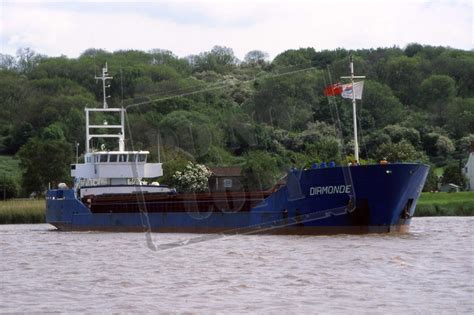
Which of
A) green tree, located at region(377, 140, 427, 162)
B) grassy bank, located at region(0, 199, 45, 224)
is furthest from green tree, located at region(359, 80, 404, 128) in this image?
grassy bank, located at region(0, 199, 45, 224)

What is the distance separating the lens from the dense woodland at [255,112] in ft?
289

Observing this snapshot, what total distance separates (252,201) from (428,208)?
66.3ft

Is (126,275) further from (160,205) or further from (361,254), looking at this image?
(160,205)

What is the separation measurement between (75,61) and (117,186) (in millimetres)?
102149

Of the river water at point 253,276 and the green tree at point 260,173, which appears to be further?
the green tree at point 260,173

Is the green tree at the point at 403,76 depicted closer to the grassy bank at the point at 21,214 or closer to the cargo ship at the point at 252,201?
the grassy bank at the point at 21,214

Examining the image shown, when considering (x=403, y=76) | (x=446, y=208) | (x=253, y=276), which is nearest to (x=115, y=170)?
(x=446, y=208)

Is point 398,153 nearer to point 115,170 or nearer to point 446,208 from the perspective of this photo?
point 446,208

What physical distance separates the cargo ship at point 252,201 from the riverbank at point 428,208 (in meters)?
6.67

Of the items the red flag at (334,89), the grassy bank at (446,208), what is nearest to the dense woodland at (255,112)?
the grassy bank at (446,208)

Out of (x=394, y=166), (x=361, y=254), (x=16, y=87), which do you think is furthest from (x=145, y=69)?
(x=361, y=254)

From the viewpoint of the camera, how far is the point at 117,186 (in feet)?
198

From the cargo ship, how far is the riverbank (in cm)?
667

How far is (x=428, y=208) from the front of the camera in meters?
65.1
